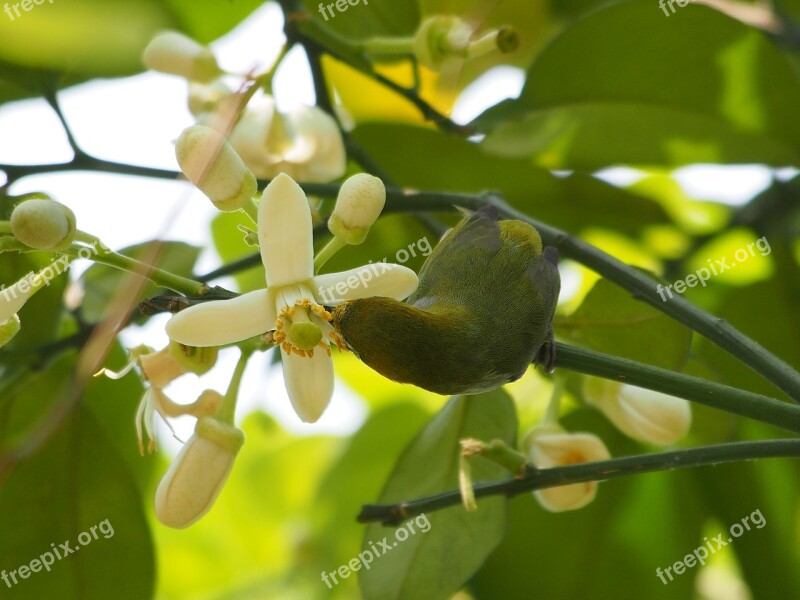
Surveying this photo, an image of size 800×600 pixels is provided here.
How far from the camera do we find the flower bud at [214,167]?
865mm

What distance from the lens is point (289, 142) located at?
1.33m

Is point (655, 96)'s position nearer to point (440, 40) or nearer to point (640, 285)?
point (440, 40)

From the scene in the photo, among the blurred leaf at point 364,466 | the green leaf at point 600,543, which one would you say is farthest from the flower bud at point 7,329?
the blurred leaf at point 364,466

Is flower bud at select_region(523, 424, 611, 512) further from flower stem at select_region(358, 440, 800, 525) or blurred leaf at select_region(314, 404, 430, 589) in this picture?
blurred leaf at select_region(314, 404, 430, 589)

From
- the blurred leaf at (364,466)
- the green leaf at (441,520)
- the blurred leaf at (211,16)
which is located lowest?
the blurred leaf at (364,466)

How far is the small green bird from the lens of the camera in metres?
0.95

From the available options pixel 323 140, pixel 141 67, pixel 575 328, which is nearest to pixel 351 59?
pixel 323 140

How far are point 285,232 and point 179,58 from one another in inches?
22.1

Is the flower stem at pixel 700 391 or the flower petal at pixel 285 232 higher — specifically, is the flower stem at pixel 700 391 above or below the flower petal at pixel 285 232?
below

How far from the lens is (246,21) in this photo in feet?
5.29

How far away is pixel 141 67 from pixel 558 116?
24.0 inches

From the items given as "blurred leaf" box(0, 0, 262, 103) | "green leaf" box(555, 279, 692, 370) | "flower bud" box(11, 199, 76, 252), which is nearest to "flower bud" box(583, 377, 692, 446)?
"green leaf" box(555, 279, 692, 370)

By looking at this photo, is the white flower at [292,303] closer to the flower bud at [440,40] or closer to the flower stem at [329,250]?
the flower stem at [329,250]

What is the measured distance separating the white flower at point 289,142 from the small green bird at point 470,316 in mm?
208
